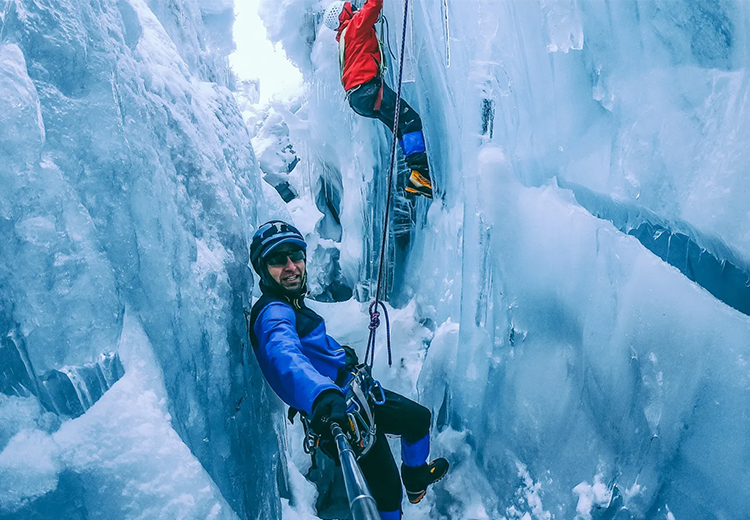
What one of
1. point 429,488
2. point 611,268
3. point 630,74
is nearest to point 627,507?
point 611,268

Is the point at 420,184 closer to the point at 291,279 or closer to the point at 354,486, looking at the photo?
the point at 291,279

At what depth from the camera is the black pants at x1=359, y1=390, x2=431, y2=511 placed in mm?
2209

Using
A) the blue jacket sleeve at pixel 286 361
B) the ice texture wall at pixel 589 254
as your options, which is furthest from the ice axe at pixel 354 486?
the ice texture wall at pixel 589 254

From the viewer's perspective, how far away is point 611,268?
2078 millimetres

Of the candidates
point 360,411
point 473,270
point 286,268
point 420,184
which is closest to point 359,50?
point 420,184

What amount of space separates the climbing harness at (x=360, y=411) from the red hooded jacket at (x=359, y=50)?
7.04 ft

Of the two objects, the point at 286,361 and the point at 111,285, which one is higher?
the point at 111,285

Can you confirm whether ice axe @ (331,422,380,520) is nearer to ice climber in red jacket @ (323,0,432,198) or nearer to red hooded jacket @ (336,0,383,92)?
ice climber in red jacket @ (323,0,432,198)

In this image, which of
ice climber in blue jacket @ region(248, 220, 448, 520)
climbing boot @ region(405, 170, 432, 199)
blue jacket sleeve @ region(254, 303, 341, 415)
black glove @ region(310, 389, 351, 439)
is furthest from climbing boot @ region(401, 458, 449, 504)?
climbing boot @ region(405, 170, 432, 199)

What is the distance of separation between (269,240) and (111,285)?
0.78 m

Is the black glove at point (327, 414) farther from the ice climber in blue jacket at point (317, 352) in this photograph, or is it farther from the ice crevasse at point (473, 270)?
the ice crevasse at point (473, 270)

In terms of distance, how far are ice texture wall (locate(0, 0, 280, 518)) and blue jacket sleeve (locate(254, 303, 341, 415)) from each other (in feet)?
0.91

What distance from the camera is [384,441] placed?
2.34 meters

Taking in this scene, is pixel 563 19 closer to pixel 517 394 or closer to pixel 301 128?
pixel 517 394
